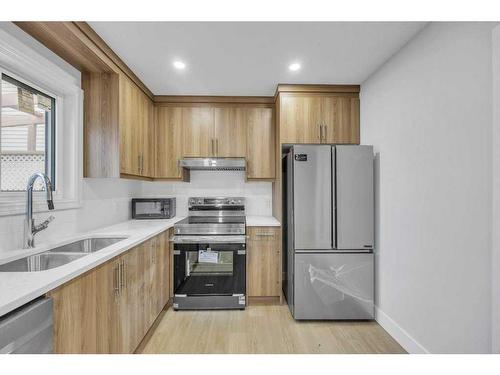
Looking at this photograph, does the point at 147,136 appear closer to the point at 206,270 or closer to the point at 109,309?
the point at 206,270

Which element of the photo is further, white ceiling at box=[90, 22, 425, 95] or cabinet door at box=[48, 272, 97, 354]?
white ceiling at box=[90, 22, 425, 95]

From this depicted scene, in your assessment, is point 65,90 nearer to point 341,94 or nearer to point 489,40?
point 341,94

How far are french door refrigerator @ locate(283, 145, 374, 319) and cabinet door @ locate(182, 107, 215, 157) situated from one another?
116cm

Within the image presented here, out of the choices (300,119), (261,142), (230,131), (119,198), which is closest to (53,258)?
(119,198)

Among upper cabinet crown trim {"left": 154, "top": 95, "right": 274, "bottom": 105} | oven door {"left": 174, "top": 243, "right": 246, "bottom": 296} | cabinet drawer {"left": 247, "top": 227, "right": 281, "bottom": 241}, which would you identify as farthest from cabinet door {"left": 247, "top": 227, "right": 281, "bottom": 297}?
upper cabinet crown trim {"left": 154, "top": 95, "right": 274, "bottom": 105}

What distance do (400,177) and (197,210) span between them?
233 cm

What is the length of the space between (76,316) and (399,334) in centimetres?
228

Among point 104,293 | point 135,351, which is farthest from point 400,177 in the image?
point 135,351

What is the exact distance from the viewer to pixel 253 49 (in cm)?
204

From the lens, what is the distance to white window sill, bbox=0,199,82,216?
1.52 m

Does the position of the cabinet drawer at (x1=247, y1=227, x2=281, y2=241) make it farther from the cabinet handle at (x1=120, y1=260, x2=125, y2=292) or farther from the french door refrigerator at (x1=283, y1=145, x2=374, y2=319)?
the cabinet handle at (x1=120, y1=260, x2=125, y2=292)

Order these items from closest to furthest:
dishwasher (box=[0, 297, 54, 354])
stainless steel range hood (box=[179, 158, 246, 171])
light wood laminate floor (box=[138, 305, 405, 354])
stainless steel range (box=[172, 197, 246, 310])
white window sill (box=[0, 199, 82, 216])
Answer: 1. dishwasher (box=[0, 297, 54, 354])
2. white window sill (box=[0, 199, 82, 216])
3. light wood laminate floor (box=[138, 305, 405, 354])
4. stainless steel range (box=[172, 197, 246, 310])
5. stainless steel range hood (box=[179, 158, 246, 171])

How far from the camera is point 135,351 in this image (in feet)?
6.36
